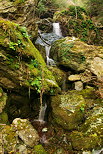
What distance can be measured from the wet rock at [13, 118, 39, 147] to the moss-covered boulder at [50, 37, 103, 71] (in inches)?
187

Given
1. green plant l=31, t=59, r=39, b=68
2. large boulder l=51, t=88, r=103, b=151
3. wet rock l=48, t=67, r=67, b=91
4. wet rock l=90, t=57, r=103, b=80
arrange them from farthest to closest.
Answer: wet rock l=48, t=67, r=67, b=91
wet rock l=90, t=57, r=103, b=80
green plant l=31, t=59, r=39, b=68
large boulder l=51, t=88, r=103, b=151

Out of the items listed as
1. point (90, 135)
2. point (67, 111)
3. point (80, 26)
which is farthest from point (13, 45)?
point (80, 26)

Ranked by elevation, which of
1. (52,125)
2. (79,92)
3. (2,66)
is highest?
(2,66)

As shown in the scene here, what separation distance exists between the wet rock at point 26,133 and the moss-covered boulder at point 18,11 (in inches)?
206

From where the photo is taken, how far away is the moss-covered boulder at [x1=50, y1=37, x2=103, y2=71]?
805cm

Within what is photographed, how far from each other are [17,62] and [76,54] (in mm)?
4632

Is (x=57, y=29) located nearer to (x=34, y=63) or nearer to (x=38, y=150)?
(x=34, y=63)

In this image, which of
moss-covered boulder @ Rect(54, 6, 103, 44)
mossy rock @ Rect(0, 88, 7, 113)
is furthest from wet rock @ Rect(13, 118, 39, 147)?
moss-covered boulder @ Rect(54, 6, 103, 44)

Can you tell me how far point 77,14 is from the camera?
13.1 m

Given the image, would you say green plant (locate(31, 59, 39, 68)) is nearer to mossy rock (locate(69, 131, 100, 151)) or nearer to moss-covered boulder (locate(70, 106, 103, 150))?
moss-covered boulder (locate(70, 106, 103, 150))

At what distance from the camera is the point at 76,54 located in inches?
326

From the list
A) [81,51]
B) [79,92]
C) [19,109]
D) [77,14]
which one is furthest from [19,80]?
[77,14]

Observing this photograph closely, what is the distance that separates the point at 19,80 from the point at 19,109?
4.93 ft

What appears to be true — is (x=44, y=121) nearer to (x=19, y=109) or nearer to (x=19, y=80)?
(x=19, y=109)
